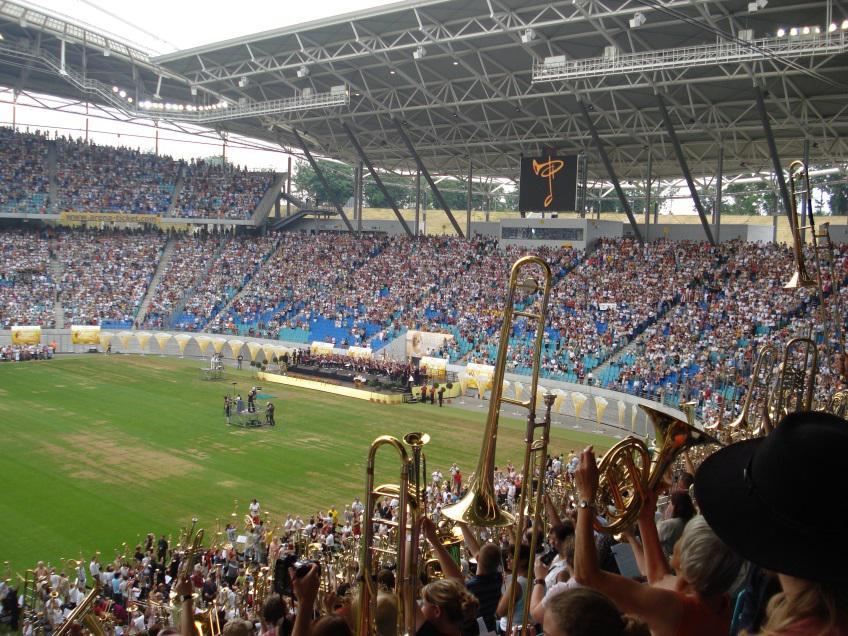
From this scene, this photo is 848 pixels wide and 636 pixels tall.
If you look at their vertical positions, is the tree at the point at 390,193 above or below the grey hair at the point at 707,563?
above

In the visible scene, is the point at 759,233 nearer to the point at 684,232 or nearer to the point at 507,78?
the point at 684,232

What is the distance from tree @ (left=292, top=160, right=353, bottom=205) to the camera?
245 feet

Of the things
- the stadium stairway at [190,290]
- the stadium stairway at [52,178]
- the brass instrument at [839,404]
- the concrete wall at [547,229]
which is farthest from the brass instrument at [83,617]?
the stadium stairway at [52,178]

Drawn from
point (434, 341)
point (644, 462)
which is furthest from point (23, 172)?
point (644, 462)

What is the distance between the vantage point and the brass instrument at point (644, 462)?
160 inches

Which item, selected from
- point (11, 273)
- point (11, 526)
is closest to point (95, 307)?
point (11, 273)

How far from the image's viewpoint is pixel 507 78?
32.9 metres

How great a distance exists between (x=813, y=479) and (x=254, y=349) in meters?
38.7

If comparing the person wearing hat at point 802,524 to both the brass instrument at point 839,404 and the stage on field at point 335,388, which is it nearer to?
the brass instrument at point 839,404

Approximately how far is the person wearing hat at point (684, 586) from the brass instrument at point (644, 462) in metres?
0.90

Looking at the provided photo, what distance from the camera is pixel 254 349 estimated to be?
39.4m

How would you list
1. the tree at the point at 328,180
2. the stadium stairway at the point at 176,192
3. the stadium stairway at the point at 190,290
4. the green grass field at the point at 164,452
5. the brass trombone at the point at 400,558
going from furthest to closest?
the tree at the point at 328,180, the stadium stairway at the point at 176,192, the stadium stairway at the point at 190,290, the green grass field at the point at 164,452, the brass trombone at the point at 400,558

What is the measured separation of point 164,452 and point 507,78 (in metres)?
20.6

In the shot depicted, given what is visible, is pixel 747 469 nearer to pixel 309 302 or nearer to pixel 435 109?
pixel 435 109
